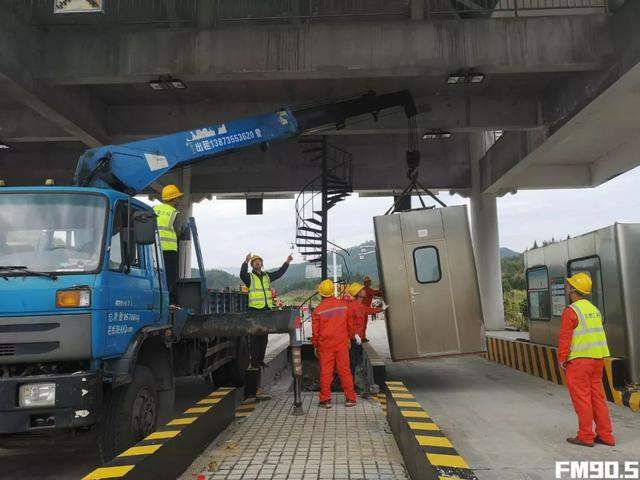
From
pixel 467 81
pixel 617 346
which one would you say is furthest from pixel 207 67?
pixel 617 346

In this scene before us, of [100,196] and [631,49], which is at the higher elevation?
[631,49]

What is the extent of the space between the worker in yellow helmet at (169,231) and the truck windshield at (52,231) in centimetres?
161

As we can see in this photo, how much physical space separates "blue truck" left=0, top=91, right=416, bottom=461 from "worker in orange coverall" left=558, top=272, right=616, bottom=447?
3.39 metres

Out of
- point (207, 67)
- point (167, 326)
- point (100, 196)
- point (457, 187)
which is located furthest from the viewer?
point (457, 187)

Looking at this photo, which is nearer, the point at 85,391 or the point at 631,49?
the point at 85,391

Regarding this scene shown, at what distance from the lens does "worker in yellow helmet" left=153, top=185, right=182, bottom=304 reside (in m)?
6.58

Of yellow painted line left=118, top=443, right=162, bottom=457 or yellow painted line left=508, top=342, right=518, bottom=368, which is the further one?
yellow painted line left=508, top=342, right=518, bottom=368

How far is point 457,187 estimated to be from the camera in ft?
58.7

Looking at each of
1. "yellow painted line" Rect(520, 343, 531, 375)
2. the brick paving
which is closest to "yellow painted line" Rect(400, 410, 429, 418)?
the brick paving

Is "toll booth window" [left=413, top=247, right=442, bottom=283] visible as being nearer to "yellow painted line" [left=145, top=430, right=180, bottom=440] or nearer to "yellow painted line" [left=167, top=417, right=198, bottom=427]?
"yellow painted line" [left=167, top=417, right=198, bottom=427]

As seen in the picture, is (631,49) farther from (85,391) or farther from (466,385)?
(85,391)

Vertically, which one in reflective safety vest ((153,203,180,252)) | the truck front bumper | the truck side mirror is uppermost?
reflective safety vest ((153,203,180,252))

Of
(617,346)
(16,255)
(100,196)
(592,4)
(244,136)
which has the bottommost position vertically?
(617,346)

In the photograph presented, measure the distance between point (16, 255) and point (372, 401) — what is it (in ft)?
18.0
